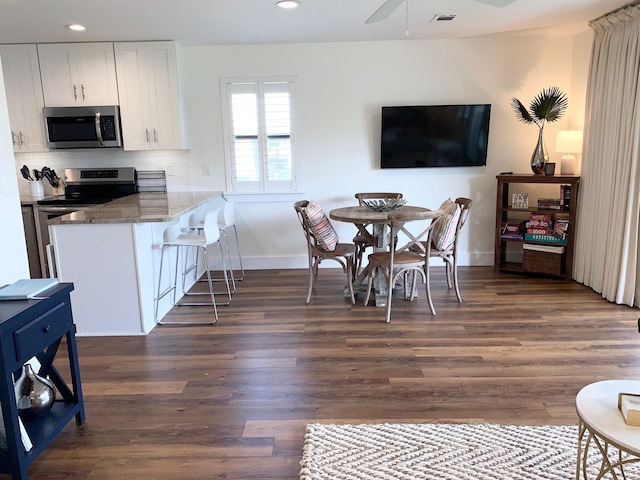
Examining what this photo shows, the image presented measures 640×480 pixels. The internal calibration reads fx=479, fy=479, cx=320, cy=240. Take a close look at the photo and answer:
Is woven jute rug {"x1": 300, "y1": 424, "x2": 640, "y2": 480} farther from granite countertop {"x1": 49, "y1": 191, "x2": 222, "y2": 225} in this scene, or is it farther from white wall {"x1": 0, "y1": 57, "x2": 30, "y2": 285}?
granite countertop {"x1": 49, "y1": 191, "x2": 222, "y2": 225}

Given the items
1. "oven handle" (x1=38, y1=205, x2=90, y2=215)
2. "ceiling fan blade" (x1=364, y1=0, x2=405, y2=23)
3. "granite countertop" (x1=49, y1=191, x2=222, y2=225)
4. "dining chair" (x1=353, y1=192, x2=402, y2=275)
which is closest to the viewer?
"ceiling fan blade" (x1=364, y1=0, x2=405, y2=23)

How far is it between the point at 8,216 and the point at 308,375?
1.84 metres

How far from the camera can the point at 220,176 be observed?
5375 mm

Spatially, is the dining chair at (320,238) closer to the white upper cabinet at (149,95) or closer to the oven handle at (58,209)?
the white upper cabinet at (149,95)

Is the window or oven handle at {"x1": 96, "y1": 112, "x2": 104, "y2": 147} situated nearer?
oven handle at {"x1": 96, "y1": 112, "x2": 104, "y2": 147}

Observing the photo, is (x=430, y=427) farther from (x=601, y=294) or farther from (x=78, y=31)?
(x=78, y=31)

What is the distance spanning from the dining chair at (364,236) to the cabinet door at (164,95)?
199 cm

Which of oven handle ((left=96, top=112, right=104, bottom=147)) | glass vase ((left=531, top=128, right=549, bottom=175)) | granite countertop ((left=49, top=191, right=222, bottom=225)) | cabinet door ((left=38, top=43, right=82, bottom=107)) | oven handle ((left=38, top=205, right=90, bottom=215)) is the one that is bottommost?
oven handle ((left=38, top=205, right=90, bottom=215))

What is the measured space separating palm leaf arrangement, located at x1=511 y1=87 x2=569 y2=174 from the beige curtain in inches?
12.7

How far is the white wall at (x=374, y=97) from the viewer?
5102mm

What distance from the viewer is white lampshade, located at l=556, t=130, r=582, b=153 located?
473 centimetres

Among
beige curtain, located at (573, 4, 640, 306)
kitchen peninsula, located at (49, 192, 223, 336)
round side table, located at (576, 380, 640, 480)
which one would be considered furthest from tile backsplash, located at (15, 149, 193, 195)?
round side table, located at (576, 380, 640, 480)

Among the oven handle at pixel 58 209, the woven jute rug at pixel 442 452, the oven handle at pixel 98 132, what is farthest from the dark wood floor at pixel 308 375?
the oven handle at pixel 98 132

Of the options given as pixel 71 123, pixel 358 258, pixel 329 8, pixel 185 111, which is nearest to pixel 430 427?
pixel 358 258
